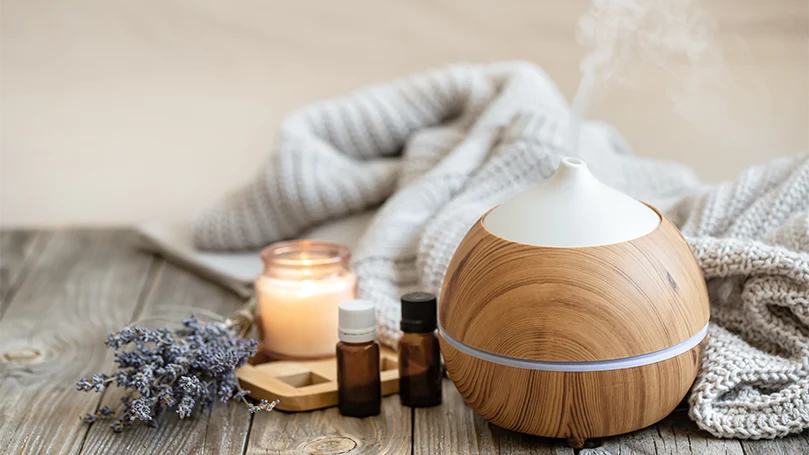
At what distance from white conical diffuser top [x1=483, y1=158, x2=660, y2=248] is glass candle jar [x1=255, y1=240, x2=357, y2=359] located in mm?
304

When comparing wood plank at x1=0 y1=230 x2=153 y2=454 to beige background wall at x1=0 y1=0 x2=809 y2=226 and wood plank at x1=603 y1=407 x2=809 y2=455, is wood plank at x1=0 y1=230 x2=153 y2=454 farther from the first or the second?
wood plank at x1=603 y1=407 x2=809 y2=455

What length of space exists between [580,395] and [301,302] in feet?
1.34

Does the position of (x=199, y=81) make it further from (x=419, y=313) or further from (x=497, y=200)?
(x=419, y=313)

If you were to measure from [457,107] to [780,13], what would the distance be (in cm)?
87

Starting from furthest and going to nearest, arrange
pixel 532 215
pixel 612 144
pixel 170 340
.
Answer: pixel 612 144
pixel 170 340
pixel 532 215

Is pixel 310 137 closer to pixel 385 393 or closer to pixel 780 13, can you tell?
pixel 385 393

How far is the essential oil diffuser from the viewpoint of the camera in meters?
0.83

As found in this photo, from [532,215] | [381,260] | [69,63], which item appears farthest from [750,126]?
[69,63]

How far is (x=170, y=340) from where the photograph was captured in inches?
39.6

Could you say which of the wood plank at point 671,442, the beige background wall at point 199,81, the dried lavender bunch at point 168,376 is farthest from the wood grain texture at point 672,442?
the beige background wall at point 199,81

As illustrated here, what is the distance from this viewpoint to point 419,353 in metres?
1.01

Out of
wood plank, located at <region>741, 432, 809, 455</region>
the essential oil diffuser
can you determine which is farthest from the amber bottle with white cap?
wood plank, located at <region>741, 432, 809, 455</region>

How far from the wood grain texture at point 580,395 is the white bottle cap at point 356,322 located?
114 mm

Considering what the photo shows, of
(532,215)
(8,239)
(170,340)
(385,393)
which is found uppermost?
(532,215)
